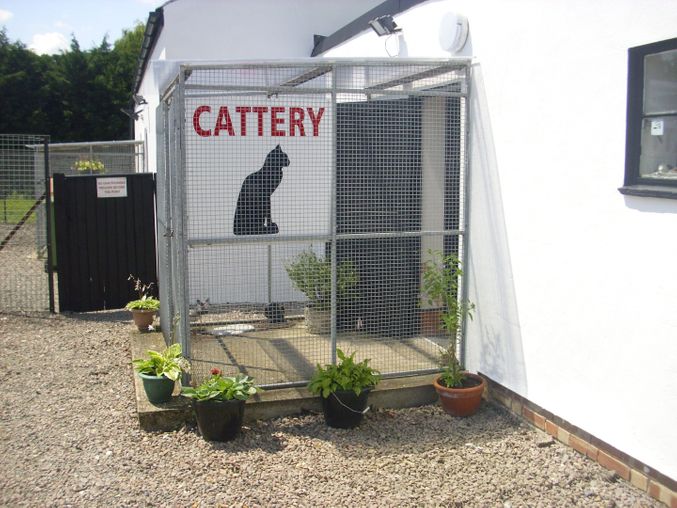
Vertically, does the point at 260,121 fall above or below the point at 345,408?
above

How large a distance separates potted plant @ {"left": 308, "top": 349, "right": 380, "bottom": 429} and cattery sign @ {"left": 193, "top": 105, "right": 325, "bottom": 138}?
1730 millimetres

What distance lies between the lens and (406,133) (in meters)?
5.33

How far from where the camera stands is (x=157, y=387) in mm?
4793

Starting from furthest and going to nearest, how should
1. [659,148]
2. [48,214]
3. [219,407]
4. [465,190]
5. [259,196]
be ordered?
[48,214]
[259,196]
[465,190]
[219,407]
[659,148]

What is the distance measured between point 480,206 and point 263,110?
5.91 feet

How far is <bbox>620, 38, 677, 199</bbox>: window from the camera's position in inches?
137

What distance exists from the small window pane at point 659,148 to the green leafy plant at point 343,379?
7.54 ft

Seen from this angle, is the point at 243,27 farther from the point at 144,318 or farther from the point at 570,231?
the point at 570,231

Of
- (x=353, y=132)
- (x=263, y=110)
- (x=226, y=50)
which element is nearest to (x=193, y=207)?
(x=263, y=110)

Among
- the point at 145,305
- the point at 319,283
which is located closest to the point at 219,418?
the point at 319,283

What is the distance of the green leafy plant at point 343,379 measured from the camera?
474 cm

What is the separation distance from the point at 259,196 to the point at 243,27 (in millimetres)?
4440

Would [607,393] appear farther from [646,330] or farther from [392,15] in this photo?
[392,15]

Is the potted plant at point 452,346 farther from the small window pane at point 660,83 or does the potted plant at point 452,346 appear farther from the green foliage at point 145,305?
the green foliage at point 145,305
